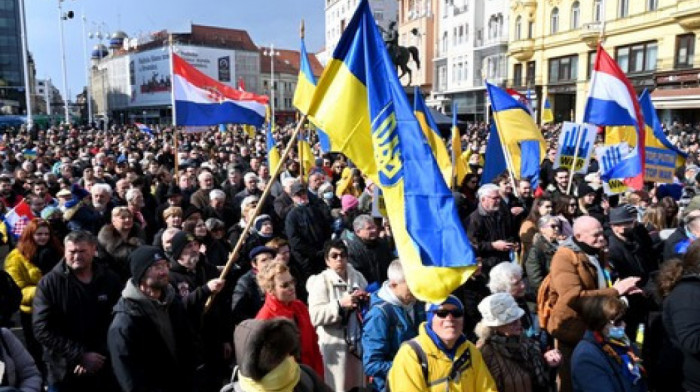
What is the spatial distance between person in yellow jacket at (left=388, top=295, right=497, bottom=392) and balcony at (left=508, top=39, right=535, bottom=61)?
45.8 m

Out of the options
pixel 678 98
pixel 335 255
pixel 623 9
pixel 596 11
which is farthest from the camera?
pixel 596 11

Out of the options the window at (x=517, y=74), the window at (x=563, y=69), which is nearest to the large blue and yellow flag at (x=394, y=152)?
the window at (x=563, y=69)

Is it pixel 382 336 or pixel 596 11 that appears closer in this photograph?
pixel 382 336

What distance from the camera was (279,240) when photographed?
4875 millimetres

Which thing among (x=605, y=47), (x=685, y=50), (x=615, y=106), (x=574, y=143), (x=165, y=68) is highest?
(x=165, y=68)

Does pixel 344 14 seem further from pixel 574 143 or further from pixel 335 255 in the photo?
pixel 335 255

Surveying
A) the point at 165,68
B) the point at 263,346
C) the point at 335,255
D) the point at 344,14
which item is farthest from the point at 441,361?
the point at 165,68

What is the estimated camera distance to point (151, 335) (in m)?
3.19

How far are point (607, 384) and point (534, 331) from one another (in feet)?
3.45

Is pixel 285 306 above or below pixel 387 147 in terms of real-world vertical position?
below

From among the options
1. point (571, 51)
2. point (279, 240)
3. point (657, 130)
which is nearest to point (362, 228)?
point (279, 240)

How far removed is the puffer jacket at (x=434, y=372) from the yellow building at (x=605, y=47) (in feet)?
83.4

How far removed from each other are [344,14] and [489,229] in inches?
3004

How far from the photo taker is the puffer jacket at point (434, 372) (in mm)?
2775
